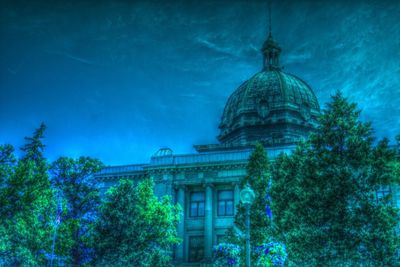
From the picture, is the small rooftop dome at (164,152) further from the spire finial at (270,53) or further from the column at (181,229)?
the spire finial at (270,53)

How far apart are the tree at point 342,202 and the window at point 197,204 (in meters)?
19.9

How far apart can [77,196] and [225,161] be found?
16.2m

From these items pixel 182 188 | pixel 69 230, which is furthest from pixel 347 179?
pixel 182 188

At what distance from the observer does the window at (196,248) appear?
140 ft

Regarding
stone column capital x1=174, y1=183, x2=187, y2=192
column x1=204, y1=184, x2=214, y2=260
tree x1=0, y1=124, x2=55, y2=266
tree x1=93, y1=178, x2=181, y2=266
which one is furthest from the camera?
stone column capital x1=174, y1=183, x2=187, y2=192

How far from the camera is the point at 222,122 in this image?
6316 centimetres

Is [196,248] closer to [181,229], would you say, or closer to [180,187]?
[181,229]

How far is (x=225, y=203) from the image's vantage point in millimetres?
44219

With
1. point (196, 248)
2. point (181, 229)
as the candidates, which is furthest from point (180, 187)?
point (196, 248)

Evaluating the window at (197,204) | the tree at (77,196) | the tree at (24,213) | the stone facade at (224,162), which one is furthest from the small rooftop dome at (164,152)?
the tree at (24,213)

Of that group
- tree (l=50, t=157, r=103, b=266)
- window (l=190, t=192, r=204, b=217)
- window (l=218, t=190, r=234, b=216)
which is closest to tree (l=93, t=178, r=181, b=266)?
tree (l=50, t=157, r=103, b=266)

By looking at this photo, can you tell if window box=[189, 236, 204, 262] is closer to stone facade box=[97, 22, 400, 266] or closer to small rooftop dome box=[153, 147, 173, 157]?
stone facade box=[97, 22, 400, 266]

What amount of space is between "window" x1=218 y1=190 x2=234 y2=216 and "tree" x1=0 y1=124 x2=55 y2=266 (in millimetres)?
19345

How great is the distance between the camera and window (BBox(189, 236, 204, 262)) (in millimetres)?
42781
